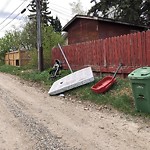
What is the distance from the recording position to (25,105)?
966 cm

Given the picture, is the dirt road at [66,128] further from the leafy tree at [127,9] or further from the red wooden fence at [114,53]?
the leafy tree at [127,9]

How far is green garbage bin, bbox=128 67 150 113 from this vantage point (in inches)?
286

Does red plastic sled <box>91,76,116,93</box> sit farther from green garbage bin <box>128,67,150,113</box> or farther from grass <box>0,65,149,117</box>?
green garbage bin <box>128,67,150,113</box>

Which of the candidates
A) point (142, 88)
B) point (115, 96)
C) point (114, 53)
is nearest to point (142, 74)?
point (142, 88)

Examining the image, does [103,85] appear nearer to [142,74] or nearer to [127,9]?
[142,74]

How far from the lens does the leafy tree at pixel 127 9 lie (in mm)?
23078

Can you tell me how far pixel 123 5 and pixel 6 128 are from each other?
59.0 feet

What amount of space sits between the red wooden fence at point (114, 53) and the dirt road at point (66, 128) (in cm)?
270

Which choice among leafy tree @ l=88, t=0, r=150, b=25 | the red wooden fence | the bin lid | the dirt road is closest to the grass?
the dirt road

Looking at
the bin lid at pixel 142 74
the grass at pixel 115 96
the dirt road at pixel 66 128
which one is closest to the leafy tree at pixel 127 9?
the grass at pixel 115 96

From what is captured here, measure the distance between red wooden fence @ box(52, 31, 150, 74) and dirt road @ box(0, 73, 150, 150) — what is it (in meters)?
2.70

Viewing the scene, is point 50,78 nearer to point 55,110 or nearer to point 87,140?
point 55,110

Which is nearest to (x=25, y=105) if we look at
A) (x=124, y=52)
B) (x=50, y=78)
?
(x=124, y=52)

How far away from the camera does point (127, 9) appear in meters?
23.1
